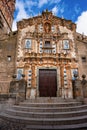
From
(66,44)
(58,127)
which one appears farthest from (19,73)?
(58,127)

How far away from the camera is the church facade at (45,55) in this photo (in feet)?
37.2

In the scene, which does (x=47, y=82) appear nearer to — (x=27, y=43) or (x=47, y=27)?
(x=27, y=43)

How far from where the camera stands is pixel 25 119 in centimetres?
475

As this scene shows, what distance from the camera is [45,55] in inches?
486

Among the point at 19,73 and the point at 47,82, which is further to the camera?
the point at 47,82

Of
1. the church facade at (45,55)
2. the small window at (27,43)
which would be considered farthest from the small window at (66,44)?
the small window at (27,43)

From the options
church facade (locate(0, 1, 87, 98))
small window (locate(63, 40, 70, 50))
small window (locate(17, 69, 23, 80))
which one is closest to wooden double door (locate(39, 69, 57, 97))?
church facade (locate(0, 1, 87, 98))

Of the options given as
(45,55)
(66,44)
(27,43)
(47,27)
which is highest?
(47,27)

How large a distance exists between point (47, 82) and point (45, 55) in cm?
276

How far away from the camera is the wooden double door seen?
441 inches

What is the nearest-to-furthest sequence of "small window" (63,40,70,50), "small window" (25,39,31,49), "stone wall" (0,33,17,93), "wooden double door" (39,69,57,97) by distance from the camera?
"wooden double door" (39,69,57,97), "stone wall" (0,33,17,93), "small window" (25,39,31,49), "small window" (63,40,70,50)

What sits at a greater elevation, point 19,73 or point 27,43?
point 27,43

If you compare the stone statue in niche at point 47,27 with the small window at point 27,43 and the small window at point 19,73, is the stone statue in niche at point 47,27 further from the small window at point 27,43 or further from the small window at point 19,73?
the small window at point 19,73

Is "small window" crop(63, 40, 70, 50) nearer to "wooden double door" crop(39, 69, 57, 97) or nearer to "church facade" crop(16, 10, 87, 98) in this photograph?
"church facade" crop(16, 10, 87, 98)
